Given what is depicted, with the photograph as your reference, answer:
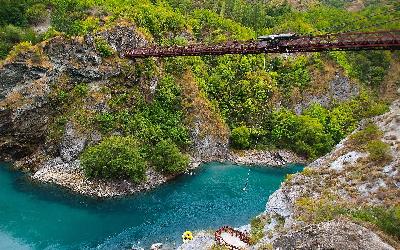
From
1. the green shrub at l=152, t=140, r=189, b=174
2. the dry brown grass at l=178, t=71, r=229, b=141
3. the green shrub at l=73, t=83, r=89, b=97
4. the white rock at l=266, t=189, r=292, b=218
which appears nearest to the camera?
the white rock at l=266, t=189, r=292, b=218

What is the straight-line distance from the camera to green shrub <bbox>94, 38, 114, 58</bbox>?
136ft

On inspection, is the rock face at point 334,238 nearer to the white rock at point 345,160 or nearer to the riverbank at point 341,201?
the riverbank at point 341,201

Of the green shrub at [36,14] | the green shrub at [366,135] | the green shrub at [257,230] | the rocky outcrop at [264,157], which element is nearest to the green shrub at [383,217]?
the green shrub at [257,230]

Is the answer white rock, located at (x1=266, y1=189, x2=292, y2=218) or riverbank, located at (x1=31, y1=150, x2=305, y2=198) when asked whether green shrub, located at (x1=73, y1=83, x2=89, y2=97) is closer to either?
riverbank, located at (x1=31, y1=150, x2=305, y2=198)

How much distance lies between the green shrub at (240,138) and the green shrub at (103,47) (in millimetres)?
13509

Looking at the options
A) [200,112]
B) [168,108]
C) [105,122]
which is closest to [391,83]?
[200,112]

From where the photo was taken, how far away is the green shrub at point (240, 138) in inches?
1767

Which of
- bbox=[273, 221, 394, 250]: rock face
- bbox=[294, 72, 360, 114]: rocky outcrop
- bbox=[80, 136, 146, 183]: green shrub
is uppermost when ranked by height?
bbox=[273, 221, 394, 250]: rock face

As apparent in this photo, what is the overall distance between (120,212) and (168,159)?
7.03 m

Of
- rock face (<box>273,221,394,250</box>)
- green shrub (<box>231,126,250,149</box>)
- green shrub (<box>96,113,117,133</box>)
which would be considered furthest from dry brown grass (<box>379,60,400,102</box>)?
rock face (<box>273,221,394,250</box>)

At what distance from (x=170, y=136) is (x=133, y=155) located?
6029mm

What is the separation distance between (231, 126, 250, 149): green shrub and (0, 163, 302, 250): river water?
649 centimetres

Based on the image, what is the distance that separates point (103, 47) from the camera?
4134cm

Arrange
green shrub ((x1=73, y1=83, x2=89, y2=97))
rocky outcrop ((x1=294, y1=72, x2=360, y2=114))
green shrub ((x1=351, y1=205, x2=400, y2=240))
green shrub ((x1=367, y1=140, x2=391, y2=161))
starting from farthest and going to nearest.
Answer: rocky outcrop ((x1=294, y1=72, x2=360, y2=114))
green shrub ((x1=73, y1=83, x2=89, y2=97))
green shrub ((x1=367, y1=140, x2=391, y2=161))
green shrub ((x1=351, y1=205, x2=400, y2=240))
